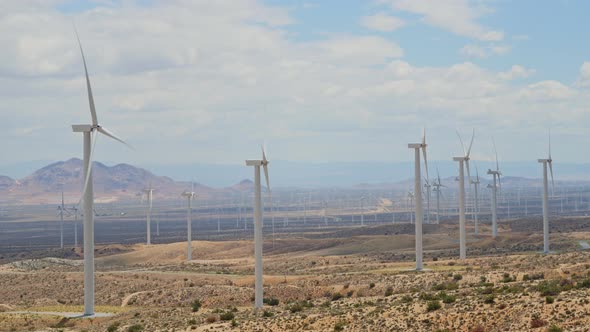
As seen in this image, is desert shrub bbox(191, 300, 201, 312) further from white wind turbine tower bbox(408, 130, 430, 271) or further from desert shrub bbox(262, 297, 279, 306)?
white wind turbine tower bbox(408, 130, 430, 271)

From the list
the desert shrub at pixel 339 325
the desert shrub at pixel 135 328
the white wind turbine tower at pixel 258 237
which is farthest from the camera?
the white wind turbine tower at pixel 258 237

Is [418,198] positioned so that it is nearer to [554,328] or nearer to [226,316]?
[226,316]

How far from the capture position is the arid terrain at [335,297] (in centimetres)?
4384

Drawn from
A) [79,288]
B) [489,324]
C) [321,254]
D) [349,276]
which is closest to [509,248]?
[321,254]

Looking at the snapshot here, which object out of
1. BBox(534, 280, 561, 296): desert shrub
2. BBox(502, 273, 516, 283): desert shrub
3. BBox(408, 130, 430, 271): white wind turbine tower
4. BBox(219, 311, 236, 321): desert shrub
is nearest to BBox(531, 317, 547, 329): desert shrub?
BBox(534, 280, 561, 296): desert shrub

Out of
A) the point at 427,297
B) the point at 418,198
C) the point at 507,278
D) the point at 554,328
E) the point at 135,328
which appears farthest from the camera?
the point at 418,198

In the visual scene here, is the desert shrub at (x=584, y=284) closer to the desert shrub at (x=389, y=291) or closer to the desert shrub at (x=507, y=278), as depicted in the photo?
the desert shrub at (x=507, y=278)

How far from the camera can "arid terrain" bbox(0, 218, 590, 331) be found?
1726 inches

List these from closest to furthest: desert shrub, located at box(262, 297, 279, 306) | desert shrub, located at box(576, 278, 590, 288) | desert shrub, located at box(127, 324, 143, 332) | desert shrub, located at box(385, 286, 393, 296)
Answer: desert shrub, located at box(576, 278, 590, 288) < desert shrub, located at box(127, 324, 143, 332) < desert shrub, located at box(385, 286, 393, 296) < desert shrub, located at box(262, 297, 279, 306)

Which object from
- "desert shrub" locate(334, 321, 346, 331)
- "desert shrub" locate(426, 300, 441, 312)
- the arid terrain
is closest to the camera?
the arid terrain

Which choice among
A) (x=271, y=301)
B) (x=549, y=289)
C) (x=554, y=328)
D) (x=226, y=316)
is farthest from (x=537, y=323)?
(x=271, y=301)

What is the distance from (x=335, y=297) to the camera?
6359 cm

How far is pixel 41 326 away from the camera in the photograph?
184 feet

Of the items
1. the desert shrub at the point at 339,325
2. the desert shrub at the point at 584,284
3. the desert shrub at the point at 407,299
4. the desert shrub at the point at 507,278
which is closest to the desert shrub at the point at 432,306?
the desert shrub at the point at 407,299
